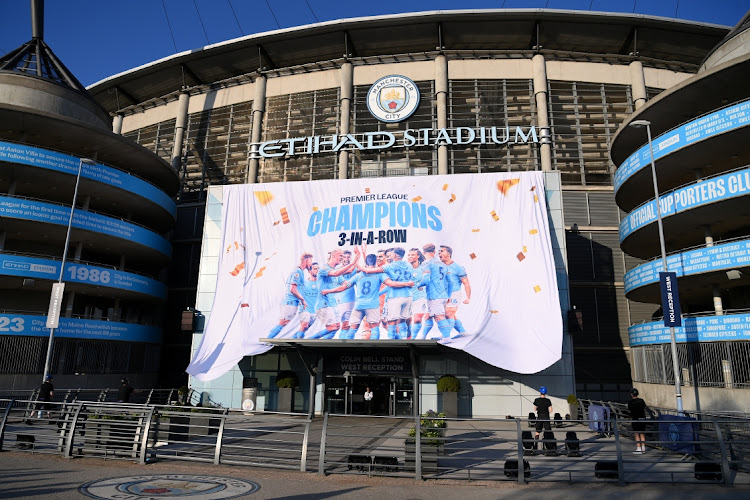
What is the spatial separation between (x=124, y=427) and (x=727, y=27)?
4685 centimetres

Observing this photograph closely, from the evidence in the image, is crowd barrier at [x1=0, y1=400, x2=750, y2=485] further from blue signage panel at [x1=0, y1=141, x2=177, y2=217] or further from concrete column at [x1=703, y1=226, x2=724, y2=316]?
blue signage panel at [x1=0, y1=141, x2=177, y2=217]

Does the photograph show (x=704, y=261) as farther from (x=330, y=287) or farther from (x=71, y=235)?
(x=71, y=235)

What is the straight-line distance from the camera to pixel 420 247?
2689cm

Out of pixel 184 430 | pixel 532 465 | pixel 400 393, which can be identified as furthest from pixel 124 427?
pixel 400 393

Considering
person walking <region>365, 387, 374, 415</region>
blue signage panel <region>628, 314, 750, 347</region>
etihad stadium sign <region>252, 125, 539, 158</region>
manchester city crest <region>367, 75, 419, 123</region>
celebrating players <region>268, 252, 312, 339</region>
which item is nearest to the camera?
blue signage panel <region>628, 314, 750, 347</region>

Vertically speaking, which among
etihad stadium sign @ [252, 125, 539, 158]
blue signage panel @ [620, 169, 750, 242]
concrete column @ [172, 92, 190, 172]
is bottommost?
blue signage panel @ [620, 169, 750, 242]

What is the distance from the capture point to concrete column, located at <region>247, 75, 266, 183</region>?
41.9 metres

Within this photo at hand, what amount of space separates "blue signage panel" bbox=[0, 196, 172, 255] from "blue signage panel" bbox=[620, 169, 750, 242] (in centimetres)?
3129

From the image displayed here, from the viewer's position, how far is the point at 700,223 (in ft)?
92.3

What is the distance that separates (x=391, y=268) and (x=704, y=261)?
1495 cm

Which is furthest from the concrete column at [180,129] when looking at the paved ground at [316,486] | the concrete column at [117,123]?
the paved ground at [316,486]

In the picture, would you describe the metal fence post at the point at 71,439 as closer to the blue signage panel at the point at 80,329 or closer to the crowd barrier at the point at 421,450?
the crowd barrier at the point at 421,450

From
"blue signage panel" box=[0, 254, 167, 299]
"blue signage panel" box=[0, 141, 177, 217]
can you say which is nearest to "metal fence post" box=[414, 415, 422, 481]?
"blue signage panel" box=[0, 254, 167, 299]

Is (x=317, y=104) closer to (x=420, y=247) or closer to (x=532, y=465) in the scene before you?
(x=420, y=247)
